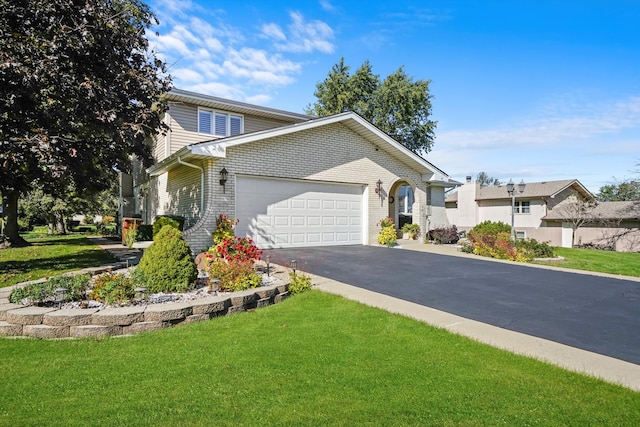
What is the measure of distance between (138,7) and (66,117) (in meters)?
10.8

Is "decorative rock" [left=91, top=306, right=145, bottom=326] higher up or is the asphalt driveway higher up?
"decorative rock" [left=91, top=306, right=145, bottom=326]

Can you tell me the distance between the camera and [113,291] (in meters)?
5.31

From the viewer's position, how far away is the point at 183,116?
13844mm

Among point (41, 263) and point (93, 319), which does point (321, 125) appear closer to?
point (41, 263)

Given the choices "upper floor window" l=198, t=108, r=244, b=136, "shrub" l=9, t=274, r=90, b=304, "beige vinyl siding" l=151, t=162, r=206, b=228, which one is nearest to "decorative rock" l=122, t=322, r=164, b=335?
"shrub" l=9, t=274, r=90, b=304

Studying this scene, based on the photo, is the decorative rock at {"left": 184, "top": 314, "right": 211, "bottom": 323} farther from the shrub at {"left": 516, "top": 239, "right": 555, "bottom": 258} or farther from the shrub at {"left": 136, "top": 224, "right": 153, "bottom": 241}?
the shrub at {"left": 516, "top": 239, "right": 555, "bottom": 258}

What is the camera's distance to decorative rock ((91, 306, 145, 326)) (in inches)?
184

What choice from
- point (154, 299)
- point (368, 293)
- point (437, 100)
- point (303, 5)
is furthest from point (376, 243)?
point (437, 100)

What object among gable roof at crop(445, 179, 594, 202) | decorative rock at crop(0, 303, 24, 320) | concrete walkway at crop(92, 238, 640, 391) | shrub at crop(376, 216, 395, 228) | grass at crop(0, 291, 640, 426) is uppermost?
gable roof at crop(445, 179, 594, 202)

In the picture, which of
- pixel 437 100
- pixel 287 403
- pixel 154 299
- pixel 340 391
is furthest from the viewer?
pixel 437 100

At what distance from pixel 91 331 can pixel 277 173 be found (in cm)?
831

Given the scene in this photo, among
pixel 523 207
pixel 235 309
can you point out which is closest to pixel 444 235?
pixel 235 309

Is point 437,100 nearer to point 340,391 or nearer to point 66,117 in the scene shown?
point 66,117

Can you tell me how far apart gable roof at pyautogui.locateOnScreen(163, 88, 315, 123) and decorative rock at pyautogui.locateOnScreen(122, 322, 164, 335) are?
9956mm
